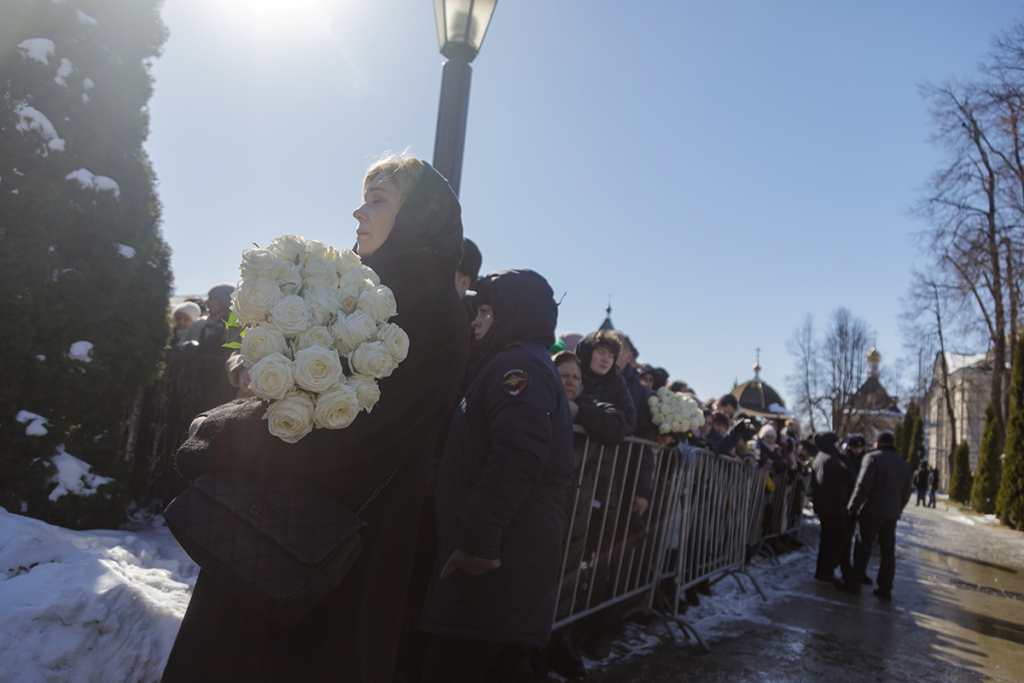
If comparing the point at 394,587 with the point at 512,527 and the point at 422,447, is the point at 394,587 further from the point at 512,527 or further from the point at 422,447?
the point at 512,527

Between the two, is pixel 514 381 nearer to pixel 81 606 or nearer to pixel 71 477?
pixel 81 606

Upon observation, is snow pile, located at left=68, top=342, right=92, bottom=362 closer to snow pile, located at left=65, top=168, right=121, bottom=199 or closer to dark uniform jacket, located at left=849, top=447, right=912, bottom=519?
snow pile, located at left=65, top=168, right=121, bottom=199

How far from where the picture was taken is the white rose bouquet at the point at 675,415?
4902 millimetres

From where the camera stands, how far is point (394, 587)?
1710mm

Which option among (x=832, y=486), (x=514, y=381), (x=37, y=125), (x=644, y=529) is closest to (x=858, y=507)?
(x=832, y=486)

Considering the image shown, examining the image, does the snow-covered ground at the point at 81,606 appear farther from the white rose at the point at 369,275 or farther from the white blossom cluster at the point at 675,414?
the white blossom cluster at the point at 675,414

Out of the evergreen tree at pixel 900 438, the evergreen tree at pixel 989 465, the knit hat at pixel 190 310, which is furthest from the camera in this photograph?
the evergreen tree at pixel 900 438

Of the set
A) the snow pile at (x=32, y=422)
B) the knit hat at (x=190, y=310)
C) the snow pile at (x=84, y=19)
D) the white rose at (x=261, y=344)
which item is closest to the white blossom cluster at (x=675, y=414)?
the white rose at (x=261, y=344)

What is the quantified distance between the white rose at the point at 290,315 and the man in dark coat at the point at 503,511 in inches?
41.1

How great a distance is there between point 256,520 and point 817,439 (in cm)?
923

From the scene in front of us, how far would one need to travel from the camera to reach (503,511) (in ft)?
7.38

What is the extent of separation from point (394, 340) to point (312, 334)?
192mm

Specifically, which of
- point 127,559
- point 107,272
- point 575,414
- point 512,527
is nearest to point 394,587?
point 512,527

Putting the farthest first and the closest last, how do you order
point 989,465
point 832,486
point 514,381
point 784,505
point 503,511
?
point 989,465
point 784,505
point 832,486
point 514,381
point 503,511
